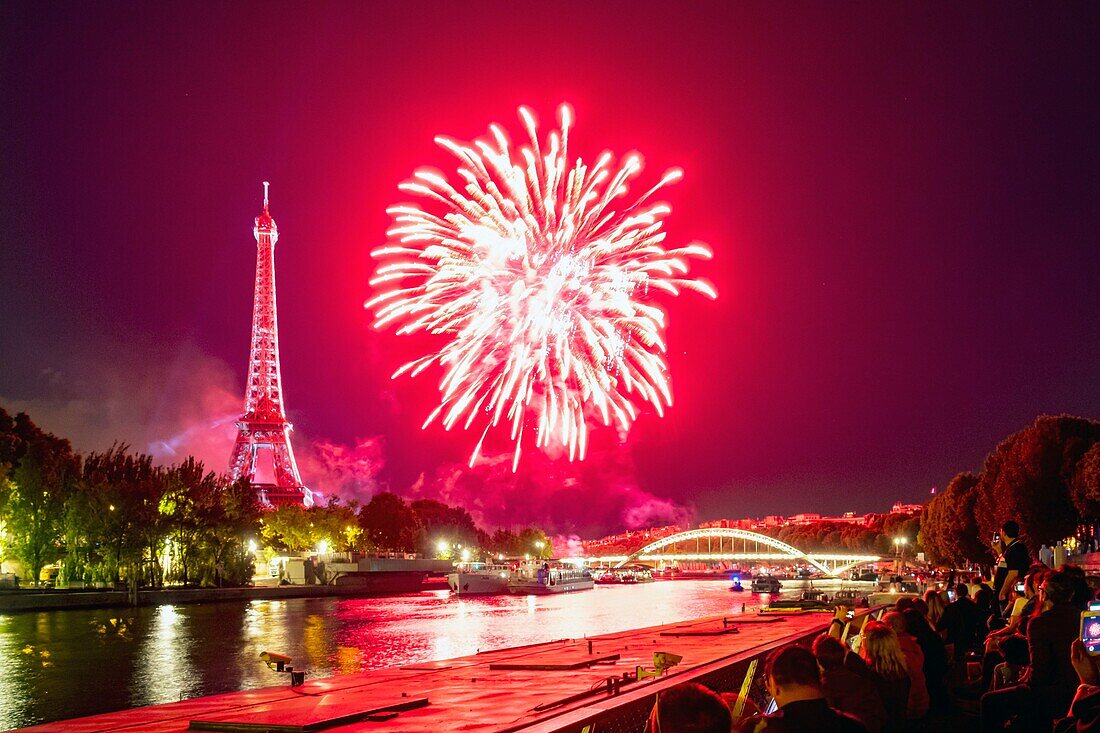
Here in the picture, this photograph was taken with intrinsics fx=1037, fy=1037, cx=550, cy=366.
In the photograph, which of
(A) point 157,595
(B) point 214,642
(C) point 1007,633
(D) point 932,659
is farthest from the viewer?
(A) point 157,595

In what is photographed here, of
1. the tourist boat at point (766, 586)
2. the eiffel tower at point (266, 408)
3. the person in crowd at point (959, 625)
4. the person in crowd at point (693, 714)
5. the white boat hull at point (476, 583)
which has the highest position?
the eiffel tower at point (266, 408)

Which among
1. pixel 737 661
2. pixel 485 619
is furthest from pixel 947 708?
pixel 485 619

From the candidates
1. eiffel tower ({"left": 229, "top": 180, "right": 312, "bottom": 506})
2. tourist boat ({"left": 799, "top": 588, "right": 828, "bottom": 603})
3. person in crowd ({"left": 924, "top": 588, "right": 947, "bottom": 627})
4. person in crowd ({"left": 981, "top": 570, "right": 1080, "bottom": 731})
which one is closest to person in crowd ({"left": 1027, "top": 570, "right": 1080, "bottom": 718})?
person in crowd ({"left": 981, "top": 570, "right": 1080, "bottom": 731})

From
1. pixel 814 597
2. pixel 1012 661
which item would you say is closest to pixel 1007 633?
pixel 1012 661

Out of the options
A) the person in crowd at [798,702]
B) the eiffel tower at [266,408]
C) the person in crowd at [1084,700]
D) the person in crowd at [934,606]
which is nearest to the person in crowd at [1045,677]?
the person in crowd at [1084,700]

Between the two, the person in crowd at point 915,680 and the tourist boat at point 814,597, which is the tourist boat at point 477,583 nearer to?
the tourist boat at point 814,597

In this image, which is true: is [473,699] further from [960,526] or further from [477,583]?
[477,583]
